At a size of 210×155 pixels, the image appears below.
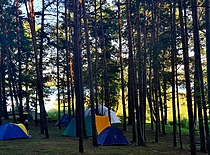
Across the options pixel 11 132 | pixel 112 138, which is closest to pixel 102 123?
pixel 112 138

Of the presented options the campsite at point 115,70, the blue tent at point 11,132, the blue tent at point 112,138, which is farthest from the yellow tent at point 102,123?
the blue tent at point 11,132

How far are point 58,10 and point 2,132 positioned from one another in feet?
31.2

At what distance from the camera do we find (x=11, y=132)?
1983 centimetres

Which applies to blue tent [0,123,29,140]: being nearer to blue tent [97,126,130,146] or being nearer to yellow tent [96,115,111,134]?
yellow tent [96,115,111,134]

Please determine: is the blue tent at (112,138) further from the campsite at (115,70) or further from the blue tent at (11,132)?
the blue tent at (11,132)

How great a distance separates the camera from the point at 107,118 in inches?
878

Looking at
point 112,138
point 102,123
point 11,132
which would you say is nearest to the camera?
point 112,138

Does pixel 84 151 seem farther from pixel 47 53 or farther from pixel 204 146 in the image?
pixel 47 53

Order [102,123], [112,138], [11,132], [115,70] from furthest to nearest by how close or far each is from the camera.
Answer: [115,70] < [102,123] < [11,132] < [112,138]

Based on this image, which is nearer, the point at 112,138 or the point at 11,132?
the point at 112,138

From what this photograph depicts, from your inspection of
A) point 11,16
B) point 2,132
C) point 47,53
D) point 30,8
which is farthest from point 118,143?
point 47,53

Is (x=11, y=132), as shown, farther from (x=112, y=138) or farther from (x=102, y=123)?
(x=112, y=138)

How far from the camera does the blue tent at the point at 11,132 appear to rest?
19.6 metres

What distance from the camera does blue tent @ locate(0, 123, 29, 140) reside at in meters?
19.6
